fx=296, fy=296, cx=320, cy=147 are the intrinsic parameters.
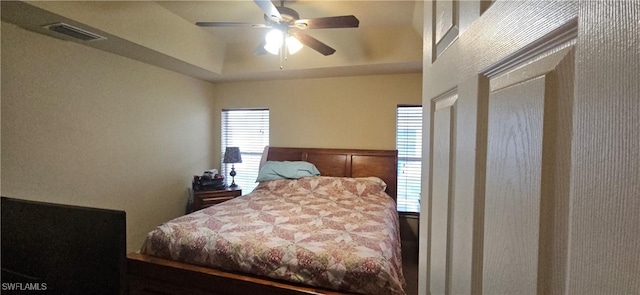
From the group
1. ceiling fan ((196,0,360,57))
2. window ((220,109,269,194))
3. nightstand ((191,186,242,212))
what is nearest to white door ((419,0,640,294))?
ceiling fan ((196,0,360,57))

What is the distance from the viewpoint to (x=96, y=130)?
106 inches

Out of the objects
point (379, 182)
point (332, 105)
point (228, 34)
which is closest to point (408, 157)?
point (379, 182)

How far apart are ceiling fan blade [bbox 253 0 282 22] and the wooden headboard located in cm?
199

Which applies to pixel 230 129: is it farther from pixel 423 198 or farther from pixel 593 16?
pixel 593 16

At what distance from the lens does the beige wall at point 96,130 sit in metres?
2.15

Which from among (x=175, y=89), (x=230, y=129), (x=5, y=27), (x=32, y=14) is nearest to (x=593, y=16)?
(x=32, y=14)

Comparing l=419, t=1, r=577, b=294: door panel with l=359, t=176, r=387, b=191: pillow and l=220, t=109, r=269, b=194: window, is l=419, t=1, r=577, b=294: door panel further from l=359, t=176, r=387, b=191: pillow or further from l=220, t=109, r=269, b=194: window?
l=220, t=109, r=269, b=194: window

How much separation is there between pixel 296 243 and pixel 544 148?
1569mm

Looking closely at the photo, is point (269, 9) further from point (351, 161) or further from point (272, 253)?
point (351, 161)

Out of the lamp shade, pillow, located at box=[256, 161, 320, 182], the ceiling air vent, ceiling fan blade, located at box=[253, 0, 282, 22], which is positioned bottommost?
pillow, located at box=[256, 161, 320, 182]

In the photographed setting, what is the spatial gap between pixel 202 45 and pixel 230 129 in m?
1.36

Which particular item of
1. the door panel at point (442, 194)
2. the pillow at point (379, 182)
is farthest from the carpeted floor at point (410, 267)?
the door panel at point (442, 194)

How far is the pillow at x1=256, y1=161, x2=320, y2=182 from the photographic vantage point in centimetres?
345

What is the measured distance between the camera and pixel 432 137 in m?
0.82
